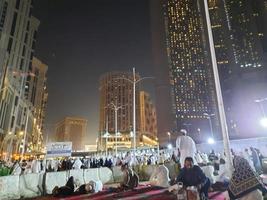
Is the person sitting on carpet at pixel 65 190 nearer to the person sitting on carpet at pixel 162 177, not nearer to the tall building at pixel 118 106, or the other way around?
the person sitting on carpet at pixel 162 177

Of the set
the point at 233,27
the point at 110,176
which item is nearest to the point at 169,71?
the point at 233,27

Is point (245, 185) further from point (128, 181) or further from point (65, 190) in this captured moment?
point (65, 190)

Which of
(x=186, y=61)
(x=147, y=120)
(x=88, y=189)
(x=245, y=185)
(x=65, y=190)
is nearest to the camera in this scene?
(x=245, y=185)

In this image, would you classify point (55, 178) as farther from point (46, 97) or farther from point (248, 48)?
point (46, 97)

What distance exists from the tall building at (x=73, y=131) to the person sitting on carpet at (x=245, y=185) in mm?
156424

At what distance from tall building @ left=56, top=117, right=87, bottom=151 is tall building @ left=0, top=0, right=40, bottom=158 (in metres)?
97.6

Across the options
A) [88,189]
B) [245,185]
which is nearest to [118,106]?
[88,189]

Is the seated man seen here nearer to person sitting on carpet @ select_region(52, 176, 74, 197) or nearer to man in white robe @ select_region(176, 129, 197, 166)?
man in white robe @ select_region(176, 129, 197, 166)

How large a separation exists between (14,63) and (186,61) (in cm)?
7616

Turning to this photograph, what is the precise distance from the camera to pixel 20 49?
5612 centimetres

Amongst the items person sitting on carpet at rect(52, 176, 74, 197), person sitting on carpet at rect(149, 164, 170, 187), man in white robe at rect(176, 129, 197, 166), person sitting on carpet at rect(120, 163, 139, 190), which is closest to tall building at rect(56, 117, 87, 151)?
person sitting on carpet at rect(52, 176, 74, 197)

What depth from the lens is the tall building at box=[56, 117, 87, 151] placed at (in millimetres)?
156000

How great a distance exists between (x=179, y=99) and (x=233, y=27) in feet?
118

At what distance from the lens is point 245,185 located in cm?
428
